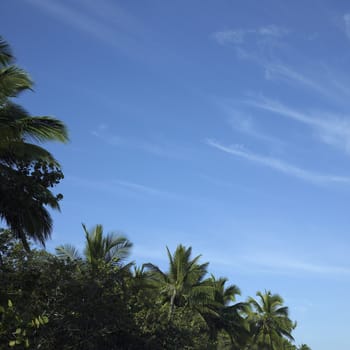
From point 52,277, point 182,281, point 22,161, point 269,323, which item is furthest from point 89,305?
point 269,323

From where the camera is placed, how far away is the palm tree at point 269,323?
5381 centimetres

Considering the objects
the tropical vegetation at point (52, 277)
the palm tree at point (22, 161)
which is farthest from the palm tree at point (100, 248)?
the palm tree at point (22, 161)

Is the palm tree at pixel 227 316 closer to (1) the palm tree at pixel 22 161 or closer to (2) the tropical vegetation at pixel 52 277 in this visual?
(2) the tropical vegetation at pixel 52 277

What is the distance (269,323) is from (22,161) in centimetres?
4465

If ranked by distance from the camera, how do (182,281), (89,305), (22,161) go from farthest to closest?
1. (182,281)
2. (89,305)
3. (22,161)

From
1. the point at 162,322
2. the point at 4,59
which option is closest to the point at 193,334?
the point at 162,322

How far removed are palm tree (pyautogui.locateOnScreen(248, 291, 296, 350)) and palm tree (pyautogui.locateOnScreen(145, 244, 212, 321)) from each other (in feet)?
57.0

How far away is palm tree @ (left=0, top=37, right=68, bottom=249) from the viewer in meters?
15.3

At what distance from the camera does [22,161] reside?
15.8m

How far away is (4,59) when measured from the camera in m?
14.9

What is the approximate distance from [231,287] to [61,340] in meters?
29.0

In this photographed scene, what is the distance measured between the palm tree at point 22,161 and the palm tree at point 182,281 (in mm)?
21154

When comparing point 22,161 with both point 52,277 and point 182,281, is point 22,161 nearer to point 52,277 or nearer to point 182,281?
point 52,277

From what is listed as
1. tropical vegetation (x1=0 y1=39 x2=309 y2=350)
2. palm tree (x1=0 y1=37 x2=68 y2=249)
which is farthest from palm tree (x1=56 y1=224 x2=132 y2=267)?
palm tree (x1=0 y1=37 x2=68 y2=249)
